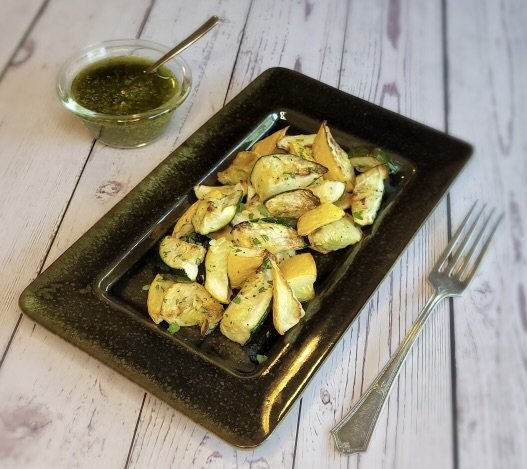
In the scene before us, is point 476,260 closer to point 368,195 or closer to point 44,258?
point 368,195

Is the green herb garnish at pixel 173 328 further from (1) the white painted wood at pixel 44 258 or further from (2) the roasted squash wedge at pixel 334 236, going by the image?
(2) the roasted squash wedge at pixel 334 236

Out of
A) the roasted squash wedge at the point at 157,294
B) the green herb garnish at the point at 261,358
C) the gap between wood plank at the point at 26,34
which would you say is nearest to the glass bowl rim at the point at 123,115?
the gap between wood plank at the point at 26,34

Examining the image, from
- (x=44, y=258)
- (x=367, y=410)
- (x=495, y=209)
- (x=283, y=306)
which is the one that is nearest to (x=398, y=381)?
(x=367, y=410)

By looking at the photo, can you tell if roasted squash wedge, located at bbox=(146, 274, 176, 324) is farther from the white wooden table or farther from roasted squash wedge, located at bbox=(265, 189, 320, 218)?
roasted squash wedge, located at bbox=(265, 189, 320, 218)

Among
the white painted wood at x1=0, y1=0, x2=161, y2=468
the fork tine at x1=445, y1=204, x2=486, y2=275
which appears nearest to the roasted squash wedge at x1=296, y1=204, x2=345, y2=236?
the fork tine at x1=445, y1=204, x2=486, y2=275

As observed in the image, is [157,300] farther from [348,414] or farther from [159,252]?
[348,414]
